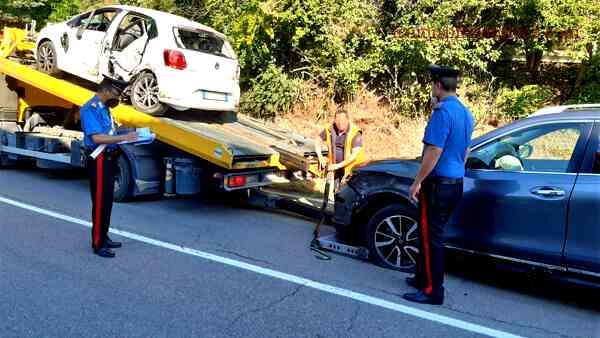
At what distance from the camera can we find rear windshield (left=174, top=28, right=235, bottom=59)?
7750 mm

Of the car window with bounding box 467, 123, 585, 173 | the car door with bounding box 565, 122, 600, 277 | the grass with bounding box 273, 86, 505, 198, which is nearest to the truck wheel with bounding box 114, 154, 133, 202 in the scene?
the grass with bounding box 273, 86, 505, 198

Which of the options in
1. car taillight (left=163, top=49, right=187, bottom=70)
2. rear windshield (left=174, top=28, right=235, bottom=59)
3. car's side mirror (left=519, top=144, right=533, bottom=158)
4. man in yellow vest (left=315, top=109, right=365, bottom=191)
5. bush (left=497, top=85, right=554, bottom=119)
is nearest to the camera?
car's side mirror (left=519, top=144, right=533, bottom=158)

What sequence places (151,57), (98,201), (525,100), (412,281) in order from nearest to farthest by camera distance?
1. (412,281)
2. (98,201)
3. (151,57)
4. (525,100)

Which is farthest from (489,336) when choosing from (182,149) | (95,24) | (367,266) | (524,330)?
(95,24)

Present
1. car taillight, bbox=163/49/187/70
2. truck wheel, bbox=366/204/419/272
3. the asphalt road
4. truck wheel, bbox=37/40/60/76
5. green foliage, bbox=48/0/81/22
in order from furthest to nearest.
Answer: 1. green foliage, bbox=48/0/81/22
2. truck wheel, bbox=37/40/60/76
3. car taillight, bbox=163/49/187/70
4. truck wheel, bbox=366/204/419/272
5. the asphalt road

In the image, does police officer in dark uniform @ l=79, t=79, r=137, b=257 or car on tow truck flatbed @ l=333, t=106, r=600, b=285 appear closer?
car on tow truck flatbed @ l=333, t=106, r=600, b=285

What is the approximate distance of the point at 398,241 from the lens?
5.20 m

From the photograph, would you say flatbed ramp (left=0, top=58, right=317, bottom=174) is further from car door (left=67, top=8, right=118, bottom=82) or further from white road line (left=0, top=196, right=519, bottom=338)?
white road line (left=0, top=196, right=519, bottom=338)

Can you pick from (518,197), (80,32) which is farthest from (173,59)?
(518,197)

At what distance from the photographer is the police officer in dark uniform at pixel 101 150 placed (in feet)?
17.0

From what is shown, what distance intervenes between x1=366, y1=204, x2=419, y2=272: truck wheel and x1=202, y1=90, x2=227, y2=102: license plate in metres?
3.52

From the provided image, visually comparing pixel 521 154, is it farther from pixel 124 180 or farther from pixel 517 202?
pixel 124 180

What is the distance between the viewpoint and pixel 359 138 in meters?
6.21

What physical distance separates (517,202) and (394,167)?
3.94 ft
